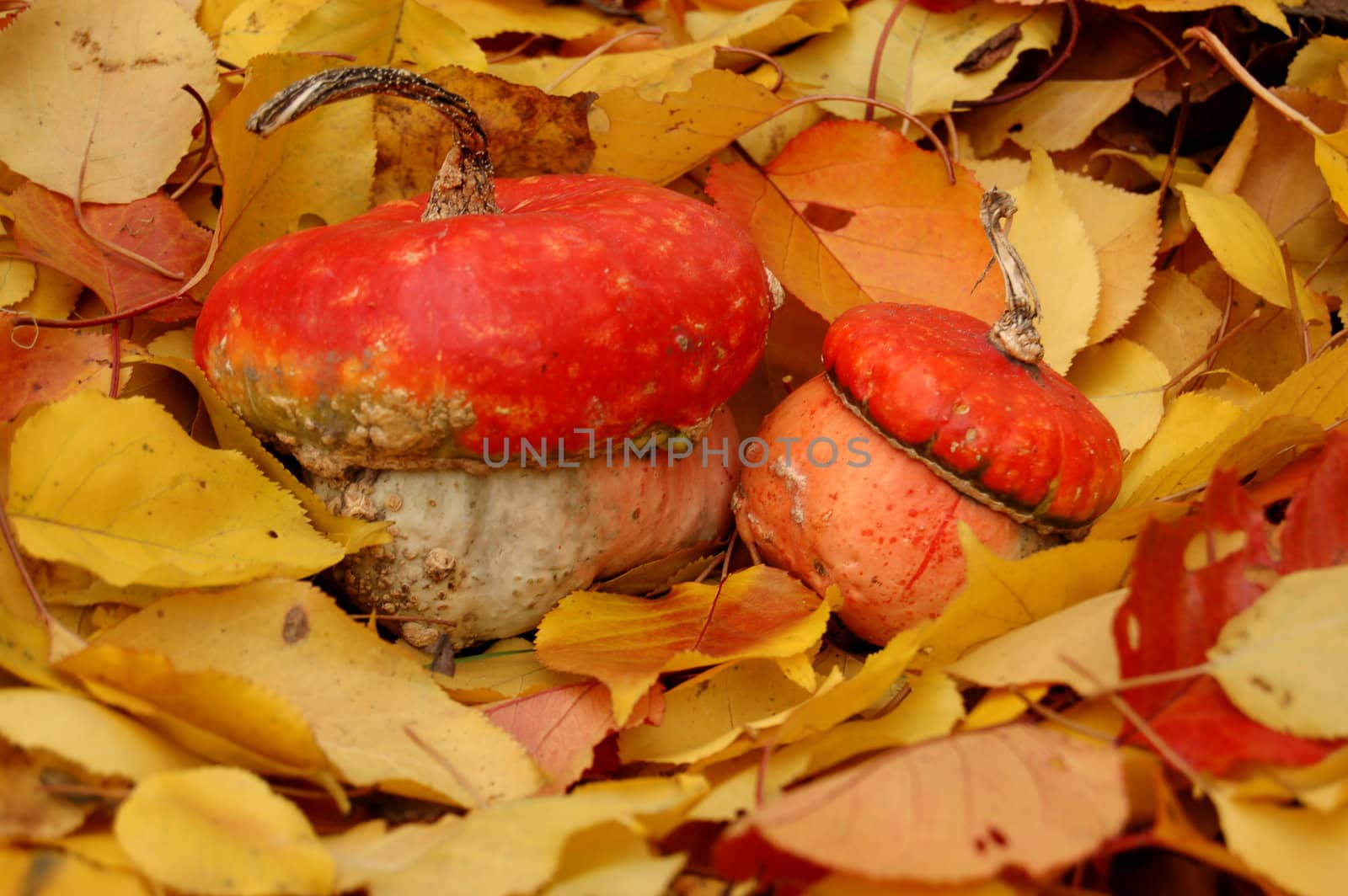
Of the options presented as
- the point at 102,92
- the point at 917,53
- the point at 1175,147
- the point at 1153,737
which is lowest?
the point at 1153,737

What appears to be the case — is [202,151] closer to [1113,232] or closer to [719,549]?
[719,549]

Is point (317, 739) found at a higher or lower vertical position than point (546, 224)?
lower

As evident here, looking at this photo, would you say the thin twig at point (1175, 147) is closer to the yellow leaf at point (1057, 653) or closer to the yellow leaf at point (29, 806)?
the yellow leaf at point (1057, 653)

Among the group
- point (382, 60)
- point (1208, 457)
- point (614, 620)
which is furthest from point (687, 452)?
point (382, 60)

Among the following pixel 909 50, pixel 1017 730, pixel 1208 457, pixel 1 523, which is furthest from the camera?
pixel 909 50

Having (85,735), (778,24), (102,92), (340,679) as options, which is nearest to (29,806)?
(85,735)

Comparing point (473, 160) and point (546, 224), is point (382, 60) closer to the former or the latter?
point (473, 160)

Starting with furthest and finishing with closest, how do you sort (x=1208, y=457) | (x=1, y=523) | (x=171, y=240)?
(x=171, y=240), (x=1208, y=457), (x=1, y=523)
